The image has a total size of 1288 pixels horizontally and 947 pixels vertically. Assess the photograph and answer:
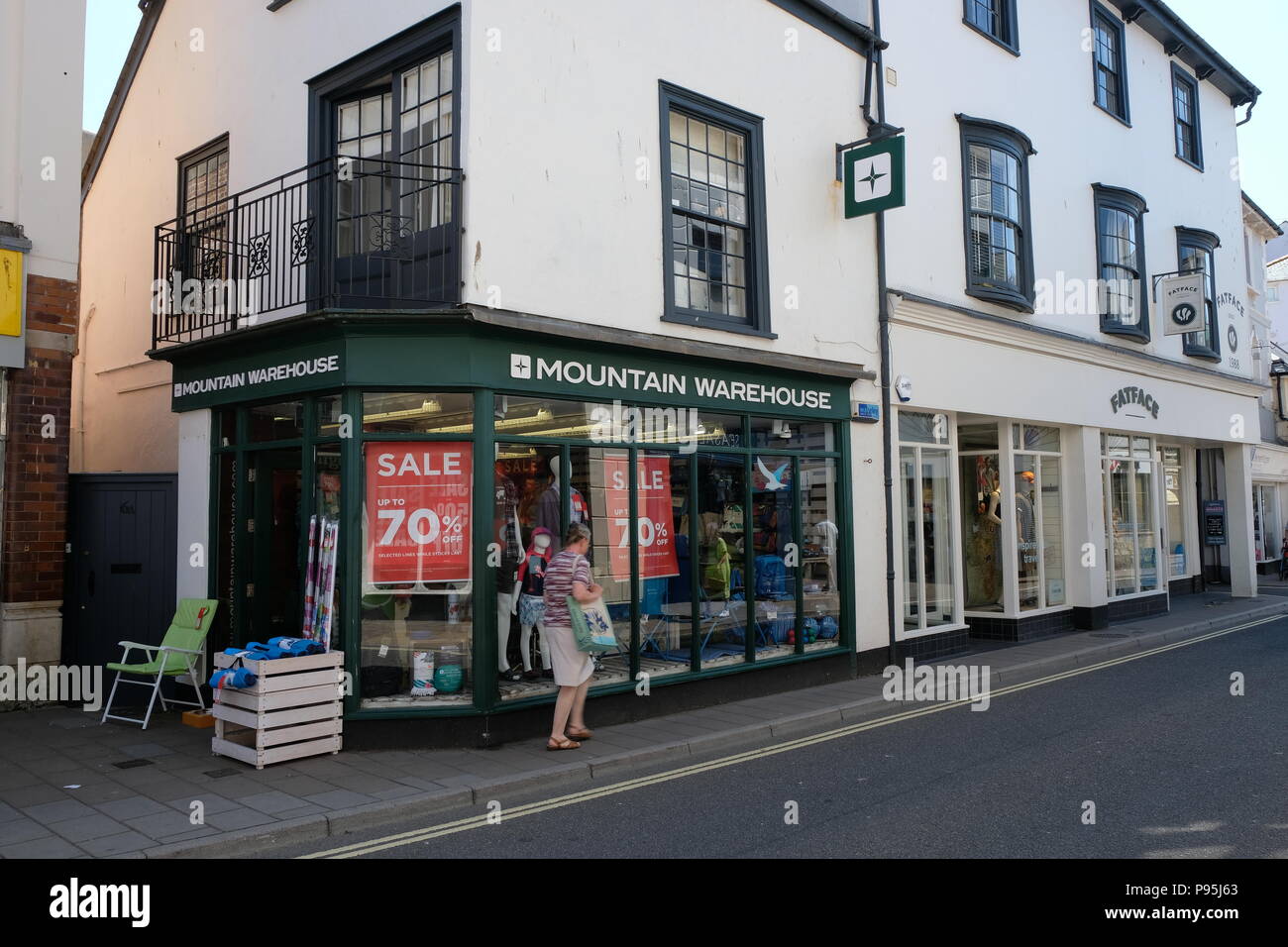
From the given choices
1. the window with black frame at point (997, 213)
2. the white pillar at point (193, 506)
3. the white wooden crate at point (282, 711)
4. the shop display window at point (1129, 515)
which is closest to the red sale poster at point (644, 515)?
the white wooden crate at point (282, 711)

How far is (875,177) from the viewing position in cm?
1095

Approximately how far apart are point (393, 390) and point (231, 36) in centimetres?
568

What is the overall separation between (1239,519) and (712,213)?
15894 millimetres

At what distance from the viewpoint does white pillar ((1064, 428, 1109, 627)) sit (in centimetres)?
1501

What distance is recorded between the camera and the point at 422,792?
6438 millimetres

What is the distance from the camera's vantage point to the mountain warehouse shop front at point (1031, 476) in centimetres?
1252

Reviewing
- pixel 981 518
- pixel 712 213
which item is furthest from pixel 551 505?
pixel 981 518

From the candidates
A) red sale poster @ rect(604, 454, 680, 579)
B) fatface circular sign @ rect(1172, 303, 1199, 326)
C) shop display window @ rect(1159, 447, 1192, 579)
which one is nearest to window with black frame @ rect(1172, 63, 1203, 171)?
fatface circular sign @ rect(1172, 303, 1199, 326)

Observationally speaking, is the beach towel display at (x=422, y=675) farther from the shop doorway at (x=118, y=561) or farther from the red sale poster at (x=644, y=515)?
the shop doorway at (x=118, y=561)

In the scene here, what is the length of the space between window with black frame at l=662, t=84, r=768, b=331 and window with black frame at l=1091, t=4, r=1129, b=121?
9.73m

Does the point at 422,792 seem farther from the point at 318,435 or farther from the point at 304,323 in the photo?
the point at 304,323

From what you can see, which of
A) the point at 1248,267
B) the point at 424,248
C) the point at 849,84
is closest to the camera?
the point at 424,248

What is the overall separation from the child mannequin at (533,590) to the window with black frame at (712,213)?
2.53m
